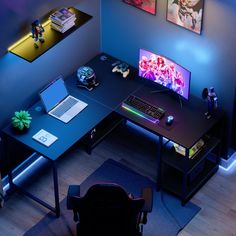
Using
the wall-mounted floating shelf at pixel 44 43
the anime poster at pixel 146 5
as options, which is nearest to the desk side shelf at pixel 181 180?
the anime poster at pixel 146 5

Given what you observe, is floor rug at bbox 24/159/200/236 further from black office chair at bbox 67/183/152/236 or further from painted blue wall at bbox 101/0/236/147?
painted blue wall at bbox 101/0/236/147

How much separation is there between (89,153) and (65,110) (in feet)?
2.27

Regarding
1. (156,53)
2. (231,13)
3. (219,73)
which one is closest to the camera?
(231,13)

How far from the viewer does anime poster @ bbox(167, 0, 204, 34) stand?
6.30 metres

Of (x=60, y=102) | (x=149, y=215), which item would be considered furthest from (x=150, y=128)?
(x=60, y=102)

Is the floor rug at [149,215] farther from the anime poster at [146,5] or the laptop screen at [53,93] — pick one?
the anime poster at [146,5]

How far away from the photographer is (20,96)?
6.61 metres

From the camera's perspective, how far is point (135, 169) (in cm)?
704

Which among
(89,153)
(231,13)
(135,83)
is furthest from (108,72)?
(231,13)

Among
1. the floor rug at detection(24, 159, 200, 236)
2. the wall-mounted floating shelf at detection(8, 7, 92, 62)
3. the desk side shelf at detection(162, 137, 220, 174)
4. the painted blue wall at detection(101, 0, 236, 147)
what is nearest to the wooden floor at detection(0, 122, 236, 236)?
the floor rug at detection(24, 159, 200, 236)

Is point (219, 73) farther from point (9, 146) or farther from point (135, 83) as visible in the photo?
point (9, 146)

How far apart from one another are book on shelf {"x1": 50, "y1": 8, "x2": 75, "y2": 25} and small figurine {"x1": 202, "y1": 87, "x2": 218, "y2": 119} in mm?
1456

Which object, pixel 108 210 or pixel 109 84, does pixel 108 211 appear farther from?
pixel 109 84

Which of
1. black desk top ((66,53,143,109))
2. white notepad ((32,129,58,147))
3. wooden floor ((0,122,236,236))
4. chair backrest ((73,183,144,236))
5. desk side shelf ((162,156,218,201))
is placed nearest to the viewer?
chair backrest ((73,183,144,236))
